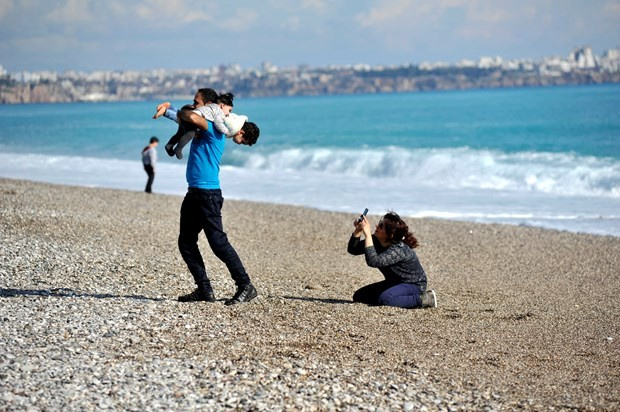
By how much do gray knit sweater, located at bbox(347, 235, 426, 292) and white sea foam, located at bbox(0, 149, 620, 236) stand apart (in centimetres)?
872

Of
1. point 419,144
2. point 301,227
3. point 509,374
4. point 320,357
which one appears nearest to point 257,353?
point 320,357

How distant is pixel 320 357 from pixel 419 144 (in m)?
42.7

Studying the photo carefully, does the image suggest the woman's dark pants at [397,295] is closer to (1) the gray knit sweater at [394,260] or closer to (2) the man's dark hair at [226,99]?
(1) the gray knit sweater at [394,260]

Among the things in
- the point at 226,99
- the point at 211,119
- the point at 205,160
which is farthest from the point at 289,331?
→ the point at 226,99

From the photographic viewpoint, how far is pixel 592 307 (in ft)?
31.8

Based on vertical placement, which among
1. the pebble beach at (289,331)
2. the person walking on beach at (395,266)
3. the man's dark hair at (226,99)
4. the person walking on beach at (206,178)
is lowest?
the pebble beach at (289,331)

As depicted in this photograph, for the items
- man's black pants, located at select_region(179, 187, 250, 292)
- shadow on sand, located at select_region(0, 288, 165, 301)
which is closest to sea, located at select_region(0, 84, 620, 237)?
man's black pants, located at select_region(179, 187, 250, 292)

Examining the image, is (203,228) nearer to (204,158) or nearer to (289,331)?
(204,158)

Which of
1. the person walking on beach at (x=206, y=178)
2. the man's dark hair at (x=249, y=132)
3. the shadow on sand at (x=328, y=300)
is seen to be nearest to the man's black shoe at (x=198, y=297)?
the person walking on beach at (x=206, y=178)

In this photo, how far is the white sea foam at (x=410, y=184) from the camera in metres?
19.6

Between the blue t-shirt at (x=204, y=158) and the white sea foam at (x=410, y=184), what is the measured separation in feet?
35.0

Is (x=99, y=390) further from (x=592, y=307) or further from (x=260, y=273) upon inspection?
(x=592, y=307)

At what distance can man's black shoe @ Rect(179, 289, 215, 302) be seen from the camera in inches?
324

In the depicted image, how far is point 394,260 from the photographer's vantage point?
8.56 metres
